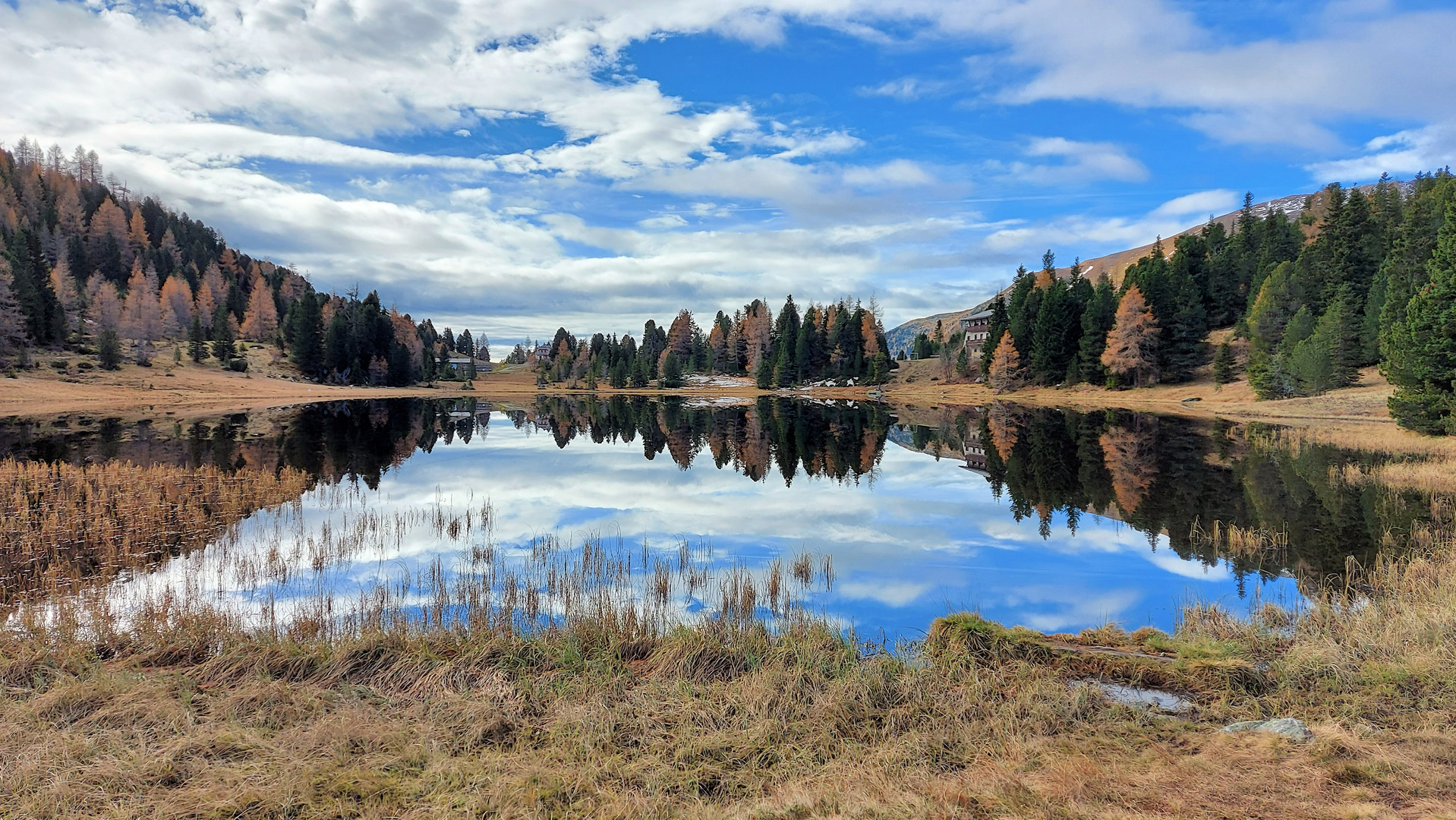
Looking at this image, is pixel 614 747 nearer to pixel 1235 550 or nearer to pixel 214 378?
pixel 1235 550

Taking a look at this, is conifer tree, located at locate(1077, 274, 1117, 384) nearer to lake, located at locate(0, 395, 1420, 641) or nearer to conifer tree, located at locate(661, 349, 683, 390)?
lake, located at locate(0, 395, 1420, 641)

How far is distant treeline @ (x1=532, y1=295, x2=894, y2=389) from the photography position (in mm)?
121500

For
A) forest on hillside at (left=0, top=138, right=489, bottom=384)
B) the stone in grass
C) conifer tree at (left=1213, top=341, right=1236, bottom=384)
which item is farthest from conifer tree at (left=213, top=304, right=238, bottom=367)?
conifer tree at (left=1213, top=341, right=1236, bottom=384)

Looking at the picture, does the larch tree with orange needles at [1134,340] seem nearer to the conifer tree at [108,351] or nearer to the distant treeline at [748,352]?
the distant treeline at [748,352]

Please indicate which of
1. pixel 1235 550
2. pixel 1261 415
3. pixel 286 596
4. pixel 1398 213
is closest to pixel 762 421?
pixel 1261 415

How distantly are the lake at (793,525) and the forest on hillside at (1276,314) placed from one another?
665 cm

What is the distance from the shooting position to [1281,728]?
6.52 m

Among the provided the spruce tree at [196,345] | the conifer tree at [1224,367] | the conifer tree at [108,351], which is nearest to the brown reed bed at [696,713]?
the conifer tree at [1224,367]

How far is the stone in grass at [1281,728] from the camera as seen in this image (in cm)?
632

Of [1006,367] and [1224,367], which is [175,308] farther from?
[1224,367]

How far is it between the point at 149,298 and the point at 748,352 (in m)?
98.2

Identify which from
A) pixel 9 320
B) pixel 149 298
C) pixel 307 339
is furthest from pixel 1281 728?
pixel 149 298

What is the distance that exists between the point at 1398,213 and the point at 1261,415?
184 ft

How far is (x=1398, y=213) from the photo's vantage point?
8481 cm
